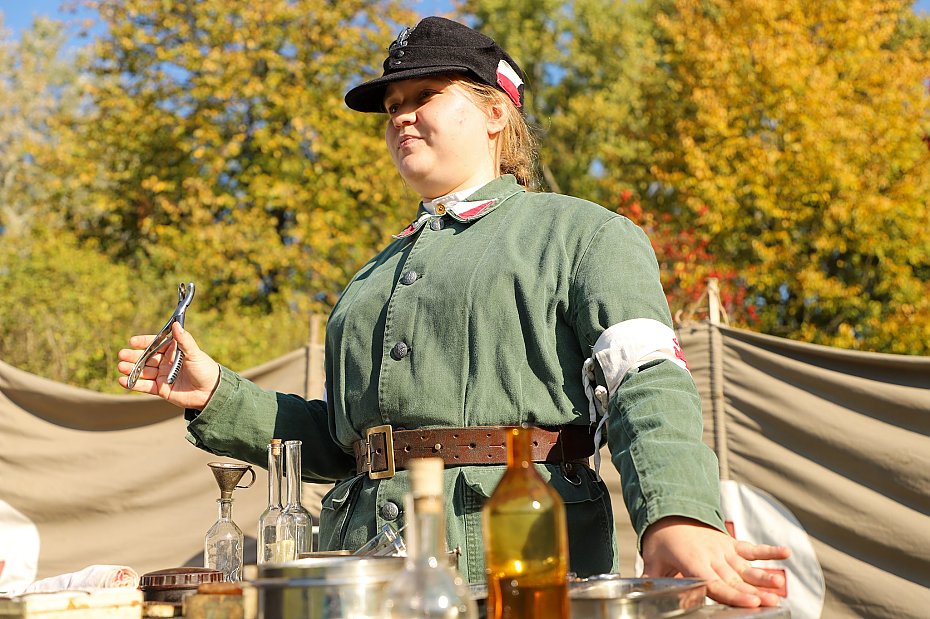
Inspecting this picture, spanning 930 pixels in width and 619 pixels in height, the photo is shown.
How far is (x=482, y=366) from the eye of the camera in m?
1.92

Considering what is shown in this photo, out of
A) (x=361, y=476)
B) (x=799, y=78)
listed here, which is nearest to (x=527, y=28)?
(x=799, y=78)

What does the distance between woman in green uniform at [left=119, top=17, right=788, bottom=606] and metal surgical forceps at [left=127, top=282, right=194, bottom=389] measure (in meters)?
0.02

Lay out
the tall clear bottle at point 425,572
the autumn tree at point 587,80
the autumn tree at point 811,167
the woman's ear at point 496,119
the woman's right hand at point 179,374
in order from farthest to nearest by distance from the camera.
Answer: the autumn tree at point 587,80
the autumn tree at point 811,167
the woman's ear at point 496,119
the woman's right hand at point 179,374
the tall clear bottle at point 425,572

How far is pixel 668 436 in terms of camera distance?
1604 millimetres

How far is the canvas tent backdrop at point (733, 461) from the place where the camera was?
13.4 ft

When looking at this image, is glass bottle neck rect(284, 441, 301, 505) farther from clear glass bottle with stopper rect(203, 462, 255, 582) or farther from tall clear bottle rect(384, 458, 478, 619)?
tall clear bottle rect(384, 458, 478, 619)

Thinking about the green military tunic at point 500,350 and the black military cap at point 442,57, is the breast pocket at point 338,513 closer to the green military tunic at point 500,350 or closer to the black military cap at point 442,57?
the green military tunic at point 500,350

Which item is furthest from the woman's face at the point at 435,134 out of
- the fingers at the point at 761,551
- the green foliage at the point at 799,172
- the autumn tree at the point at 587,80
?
the autumn tree at the point at 587,80

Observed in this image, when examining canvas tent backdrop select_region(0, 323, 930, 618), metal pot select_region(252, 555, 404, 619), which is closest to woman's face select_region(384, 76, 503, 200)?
metal pot select_region(252, 555, 404, 619)

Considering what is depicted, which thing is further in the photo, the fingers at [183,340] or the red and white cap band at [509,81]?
the red and white cap band at [509,81]

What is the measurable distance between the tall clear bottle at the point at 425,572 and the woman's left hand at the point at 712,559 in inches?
17.6

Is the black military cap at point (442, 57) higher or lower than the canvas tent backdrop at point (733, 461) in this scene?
higher

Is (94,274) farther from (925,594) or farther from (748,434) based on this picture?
(925,594)

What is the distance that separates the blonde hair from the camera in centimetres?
227
